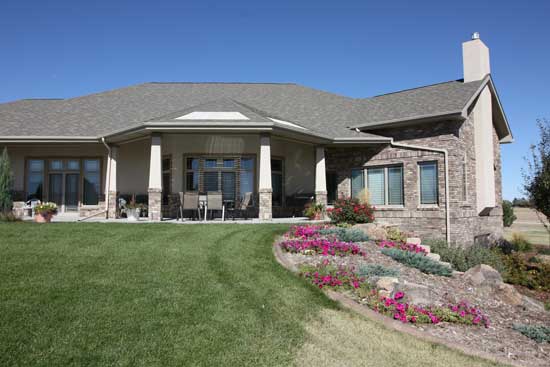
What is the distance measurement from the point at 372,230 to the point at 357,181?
5182mm

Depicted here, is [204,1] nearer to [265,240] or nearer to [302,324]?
[265,240]

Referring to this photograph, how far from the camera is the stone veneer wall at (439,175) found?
12.3m

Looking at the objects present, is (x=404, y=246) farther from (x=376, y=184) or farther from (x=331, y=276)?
(x=376, y=184)

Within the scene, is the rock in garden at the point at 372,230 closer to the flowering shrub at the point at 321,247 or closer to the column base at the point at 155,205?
the flowering shrub at the point at 321,247

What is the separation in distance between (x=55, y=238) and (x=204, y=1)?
9693 millimetres

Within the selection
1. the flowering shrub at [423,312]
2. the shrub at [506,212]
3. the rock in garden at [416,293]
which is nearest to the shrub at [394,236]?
the rock in garden at [416,293]

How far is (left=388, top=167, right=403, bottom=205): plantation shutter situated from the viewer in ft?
43.7

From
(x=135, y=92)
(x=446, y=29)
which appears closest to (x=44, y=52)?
(x=135, y=92)

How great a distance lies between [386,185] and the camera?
1367cm

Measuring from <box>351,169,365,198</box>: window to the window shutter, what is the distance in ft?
7.41

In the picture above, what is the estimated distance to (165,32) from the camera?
1556 centimetres

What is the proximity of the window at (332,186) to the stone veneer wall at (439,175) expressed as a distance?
248 mm

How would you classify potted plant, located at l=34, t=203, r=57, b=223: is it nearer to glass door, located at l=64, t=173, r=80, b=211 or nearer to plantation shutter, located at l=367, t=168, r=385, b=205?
glass door, located at l=64, t=173, r=80, b=211

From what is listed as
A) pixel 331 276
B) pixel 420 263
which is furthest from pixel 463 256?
pixel 331 276
